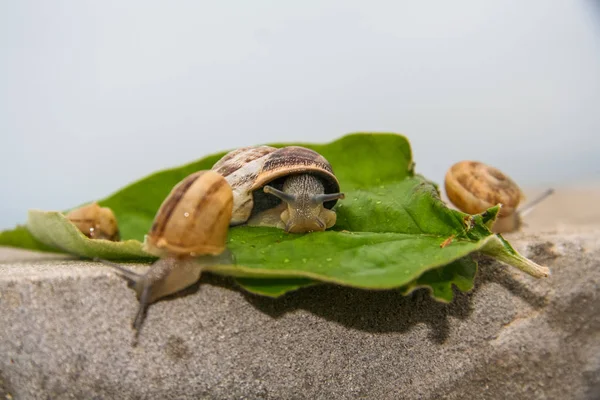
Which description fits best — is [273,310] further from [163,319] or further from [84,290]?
[84,290]

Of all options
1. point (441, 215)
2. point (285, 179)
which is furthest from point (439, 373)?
point (285, 179)

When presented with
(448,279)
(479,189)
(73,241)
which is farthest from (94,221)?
(479,189)

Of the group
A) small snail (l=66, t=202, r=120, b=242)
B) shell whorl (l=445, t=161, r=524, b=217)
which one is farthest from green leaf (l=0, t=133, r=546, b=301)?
shell whorl (l=445, t=161, r=524, b=217)

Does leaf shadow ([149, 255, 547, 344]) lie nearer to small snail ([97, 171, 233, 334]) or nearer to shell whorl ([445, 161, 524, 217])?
small snail ([97, 171, 233, 334])

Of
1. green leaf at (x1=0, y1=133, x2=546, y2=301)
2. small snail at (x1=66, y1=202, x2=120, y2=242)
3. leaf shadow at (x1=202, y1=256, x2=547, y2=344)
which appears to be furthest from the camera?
small snail at (x1=66, y1=202, x2=120, y2=242)

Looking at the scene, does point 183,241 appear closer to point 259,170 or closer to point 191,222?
point 191,222

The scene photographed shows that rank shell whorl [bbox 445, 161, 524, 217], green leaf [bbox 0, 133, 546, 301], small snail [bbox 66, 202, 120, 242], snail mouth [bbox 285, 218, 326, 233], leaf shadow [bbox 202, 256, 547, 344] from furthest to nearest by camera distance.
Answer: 1. shell whorl [bbox 445, 161, 524, 217]
2. small snail [bbox 66, 202, 120, 242]
3. snail mouth [bbox 285, 218, 326, 233]
4. leaf shadow [bbox 202, 256, 547, 344]
5. green leaf [bbox 0, 133, 546, 301]

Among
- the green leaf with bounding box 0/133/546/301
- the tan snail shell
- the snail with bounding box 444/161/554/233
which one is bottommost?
the snail with bounding box 444/161/554/233
